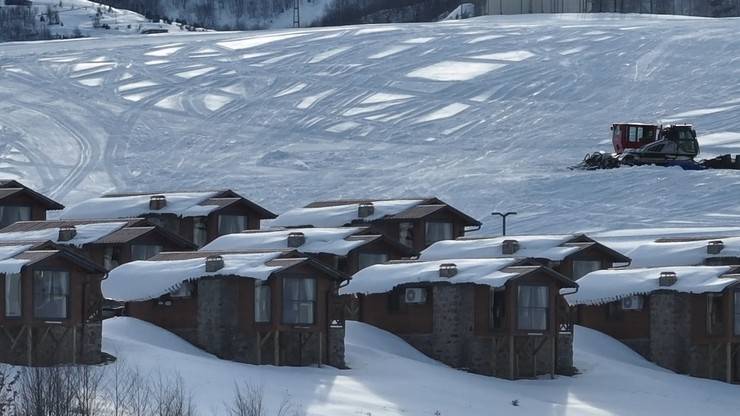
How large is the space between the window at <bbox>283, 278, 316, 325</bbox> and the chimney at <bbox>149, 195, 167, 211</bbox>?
15633mm

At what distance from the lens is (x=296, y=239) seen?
197 ft

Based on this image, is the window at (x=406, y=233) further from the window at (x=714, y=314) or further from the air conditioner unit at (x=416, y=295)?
the window at (x=714, y=314)

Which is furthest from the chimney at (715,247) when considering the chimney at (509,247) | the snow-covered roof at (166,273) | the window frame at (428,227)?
the snow-covered roof at (166,273)

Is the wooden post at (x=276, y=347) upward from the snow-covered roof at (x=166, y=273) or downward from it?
downward

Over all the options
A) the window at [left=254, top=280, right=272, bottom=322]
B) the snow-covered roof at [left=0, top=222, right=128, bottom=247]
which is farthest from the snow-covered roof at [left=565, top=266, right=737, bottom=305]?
the snow-covered roof at [left=0, top=222, right=128, bottom=247]

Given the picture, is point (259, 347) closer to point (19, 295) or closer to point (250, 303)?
point (250, 303)

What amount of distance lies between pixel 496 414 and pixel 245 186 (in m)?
41.3

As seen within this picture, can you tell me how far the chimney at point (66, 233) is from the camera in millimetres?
58938

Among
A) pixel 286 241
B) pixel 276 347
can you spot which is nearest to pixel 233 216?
pixel 286 241

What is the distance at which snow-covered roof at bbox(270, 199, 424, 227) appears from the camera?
66688 mm

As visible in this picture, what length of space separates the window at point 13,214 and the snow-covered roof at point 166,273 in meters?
12.5

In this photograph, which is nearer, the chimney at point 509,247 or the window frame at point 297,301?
the window frame at point 297,301

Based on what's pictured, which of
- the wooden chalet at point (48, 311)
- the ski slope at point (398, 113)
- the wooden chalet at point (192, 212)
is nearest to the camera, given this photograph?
the wooden chalet at point (48, 311)

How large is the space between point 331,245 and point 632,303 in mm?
8708
